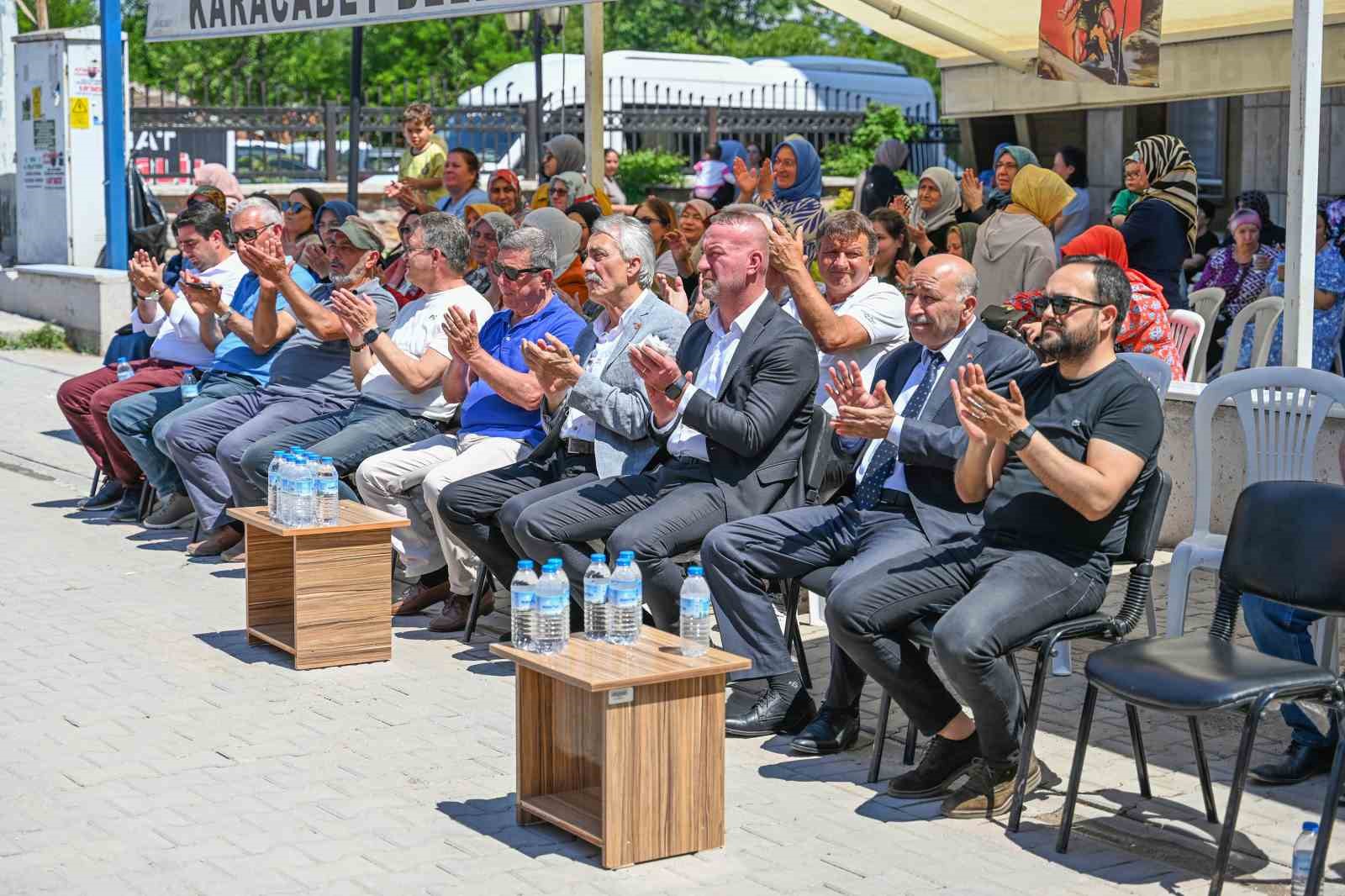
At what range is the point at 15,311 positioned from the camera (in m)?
17.9

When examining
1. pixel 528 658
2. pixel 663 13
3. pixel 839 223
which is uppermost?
pixel 663 13

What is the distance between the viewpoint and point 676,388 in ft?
20.8

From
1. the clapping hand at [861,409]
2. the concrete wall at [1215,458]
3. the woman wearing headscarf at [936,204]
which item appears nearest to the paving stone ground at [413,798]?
the concrete wall at [1215,458]

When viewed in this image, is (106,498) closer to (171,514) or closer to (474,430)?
(171,514)

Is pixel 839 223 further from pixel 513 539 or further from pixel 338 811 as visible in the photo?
pixel 338 811

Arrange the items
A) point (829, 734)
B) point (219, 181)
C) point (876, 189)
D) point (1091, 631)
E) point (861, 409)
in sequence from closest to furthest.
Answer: point (1091, 631), point (861, 409), point (829, 734), point (876, 189), point (219, 181)

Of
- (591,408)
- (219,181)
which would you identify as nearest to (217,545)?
(591,408)

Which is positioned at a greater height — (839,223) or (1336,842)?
(839,223)

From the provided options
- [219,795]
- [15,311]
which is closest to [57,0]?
[15,311]

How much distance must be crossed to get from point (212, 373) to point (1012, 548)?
18.1 ft

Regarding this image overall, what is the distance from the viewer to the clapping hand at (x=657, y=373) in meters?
6.19

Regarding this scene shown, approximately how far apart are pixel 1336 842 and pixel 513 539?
3369mm

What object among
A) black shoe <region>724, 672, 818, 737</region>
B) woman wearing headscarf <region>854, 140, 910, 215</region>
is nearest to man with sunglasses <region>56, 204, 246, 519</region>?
woman wearing headscarf <region>854, 140, 910, 215</region>

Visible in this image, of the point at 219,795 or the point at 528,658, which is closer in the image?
the point at 528,658
